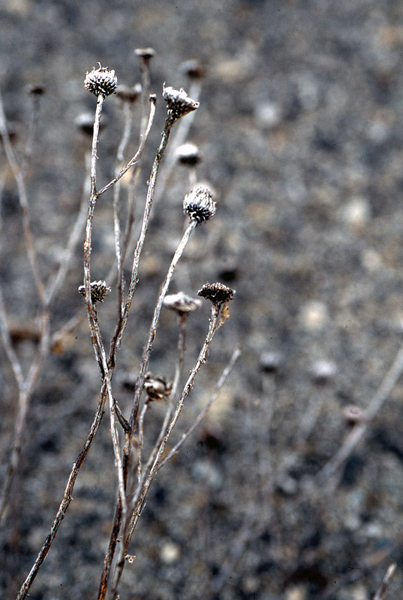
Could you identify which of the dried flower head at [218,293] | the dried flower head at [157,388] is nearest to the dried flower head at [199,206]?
the dried flower head at [218,293]

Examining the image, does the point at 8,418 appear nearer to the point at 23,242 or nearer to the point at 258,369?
the point at 23,242

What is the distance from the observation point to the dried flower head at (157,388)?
0.79 metres

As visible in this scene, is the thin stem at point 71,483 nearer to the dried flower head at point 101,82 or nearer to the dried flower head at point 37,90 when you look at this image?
the dried flower head at point 101,82

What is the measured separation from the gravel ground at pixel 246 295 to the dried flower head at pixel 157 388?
24.0 inches

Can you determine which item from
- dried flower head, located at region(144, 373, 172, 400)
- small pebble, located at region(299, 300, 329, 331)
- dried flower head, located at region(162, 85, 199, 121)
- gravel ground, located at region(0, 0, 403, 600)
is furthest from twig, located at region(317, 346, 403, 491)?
dried flower head, located at region(162, 85, 199, 121)

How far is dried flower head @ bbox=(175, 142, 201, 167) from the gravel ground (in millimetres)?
405

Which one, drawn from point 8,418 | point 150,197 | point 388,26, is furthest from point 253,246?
point 388,26

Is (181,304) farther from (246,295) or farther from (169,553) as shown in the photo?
(246,295)

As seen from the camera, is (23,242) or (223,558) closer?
(223,558)

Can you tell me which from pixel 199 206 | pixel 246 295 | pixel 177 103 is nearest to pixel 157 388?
pixel 199 206

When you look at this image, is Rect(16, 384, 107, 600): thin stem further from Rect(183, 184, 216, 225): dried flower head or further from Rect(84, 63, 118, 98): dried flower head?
Rect(84, 63, 118, 98): dried flower head

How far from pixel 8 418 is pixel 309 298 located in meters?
1.09

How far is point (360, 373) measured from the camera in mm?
1621

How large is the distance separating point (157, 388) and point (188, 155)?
0.53 metres
